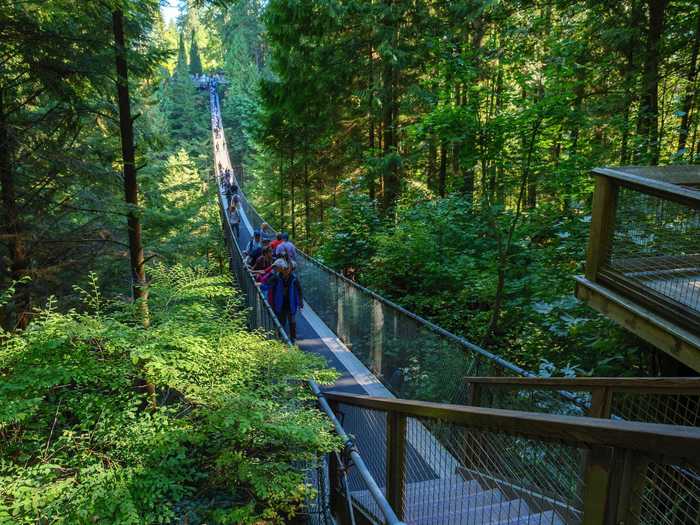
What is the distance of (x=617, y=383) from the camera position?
108 inches

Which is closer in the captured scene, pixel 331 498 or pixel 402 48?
pixel 331 498

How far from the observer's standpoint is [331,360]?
748 cm

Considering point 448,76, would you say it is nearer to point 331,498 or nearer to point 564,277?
point 564,277

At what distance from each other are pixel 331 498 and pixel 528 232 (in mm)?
5617

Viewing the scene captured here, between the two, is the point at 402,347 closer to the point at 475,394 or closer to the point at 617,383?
the point at 475,394

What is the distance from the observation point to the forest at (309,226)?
309 centimetres

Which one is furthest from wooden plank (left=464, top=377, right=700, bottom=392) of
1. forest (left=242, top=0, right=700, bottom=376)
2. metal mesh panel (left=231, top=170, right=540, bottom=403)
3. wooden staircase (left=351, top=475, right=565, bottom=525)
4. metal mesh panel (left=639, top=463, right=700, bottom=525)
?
forest (left=242, top=0, right=700, bottom=376)

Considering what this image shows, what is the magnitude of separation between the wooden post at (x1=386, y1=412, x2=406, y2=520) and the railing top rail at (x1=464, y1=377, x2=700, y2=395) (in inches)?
40.1

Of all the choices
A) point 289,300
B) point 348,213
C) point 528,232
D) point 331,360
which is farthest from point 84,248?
point 528,232

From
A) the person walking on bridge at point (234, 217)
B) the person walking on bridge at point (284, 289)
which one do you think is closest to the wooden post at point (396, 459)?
the person walking on bridge at point (284, 289)

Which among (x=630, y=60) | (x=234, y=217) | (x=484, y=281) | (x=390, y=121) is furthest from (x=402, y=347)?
(x=234, y=217)

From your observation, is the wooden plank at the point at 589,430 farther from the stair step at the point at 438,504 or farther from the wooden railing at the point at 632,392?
the wooden railing at the point at 632,392

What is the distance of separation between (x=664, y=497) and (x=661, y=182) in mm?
3072

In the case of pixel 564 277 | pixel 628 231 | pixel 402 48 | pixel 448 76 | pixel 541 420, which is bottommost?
pixel 564 277
